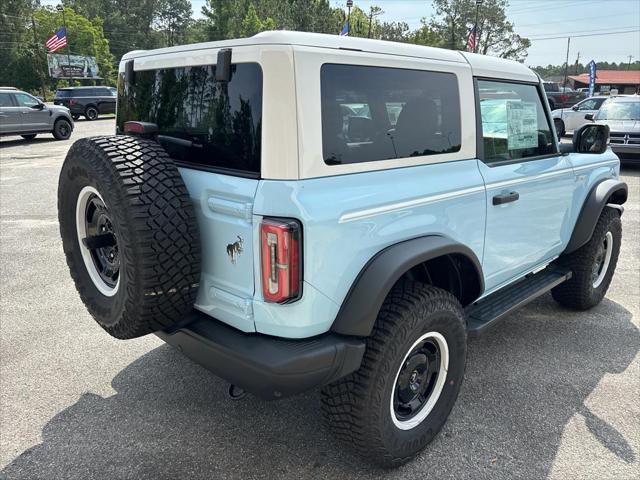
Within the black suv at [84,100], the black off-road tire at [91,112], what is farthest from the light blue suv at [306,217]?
the black off-road tire at [91,112]

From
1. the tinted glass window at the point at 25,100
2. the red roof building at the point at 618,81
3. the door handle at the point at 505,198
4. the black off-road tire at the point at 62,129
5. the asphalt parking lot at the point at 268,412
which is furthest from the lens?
the red roof building at the point at 618,81

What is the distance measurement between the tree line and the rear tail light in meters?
51.0

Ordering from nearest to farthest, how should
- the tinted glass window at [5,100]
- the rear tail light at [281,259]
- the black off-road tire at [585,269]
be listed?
the rear tail light at [281,259] → the black off-road tire at [585,269] → the tinted glass window at [5,100]

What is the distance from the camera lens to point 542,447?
2.63 metres

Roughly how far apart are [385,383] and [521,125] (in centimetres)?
205

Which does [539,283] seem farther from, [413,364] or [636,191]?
[636,191]

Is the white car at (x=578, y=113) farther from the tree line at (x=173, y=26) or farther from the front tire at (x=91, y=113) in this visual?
the tree line at (x=173, y=26)

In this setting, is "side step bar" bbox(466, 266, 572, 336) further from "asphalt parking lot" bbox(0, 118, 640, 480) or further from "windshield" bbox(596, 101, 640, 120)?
"windshield" bbox(596, 101, 640, 120)

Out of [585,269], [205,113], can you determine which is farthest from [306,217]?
[585,269]

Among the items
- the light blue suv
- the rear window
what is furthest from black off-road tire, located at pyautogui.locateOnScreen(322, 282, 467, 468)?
the rear window

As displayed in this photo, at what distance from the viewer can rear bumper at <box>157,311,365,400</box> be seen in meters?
1.98

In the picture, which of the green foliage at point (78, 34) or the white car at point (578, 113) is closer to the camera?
the white car at point (578, 113)

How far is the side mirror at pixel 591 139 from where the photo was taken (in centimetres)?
380

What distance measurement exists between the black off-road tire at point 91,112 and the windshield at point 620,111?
2480 centimetres
